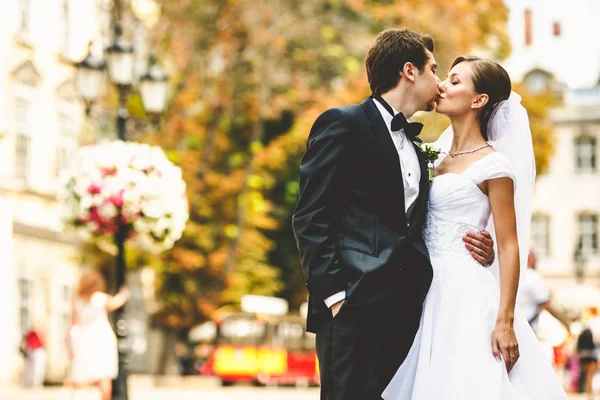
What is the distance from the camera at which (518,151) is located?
19.6 ft

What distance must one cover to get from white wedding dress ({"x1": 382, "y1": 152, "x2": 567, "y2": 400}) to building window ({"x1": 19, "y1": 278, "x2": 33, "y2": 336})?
26689 millimetres

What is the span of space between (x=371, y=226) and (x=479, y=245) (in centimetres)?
65

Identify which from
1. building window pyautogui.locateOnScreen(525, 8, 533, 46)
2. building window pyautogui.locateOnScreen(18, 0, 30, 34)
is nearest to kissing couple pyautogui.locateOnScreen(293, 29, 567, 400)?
building window pyautogui.locateOnScreen(18, 0, 30, 34)

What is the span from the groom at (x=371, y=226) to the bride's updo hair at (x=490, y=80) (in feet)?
0.74

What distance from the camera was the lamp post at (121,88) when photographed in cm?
1454

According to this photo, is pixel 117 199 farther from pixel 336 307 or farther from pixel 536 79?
pixel 536 79

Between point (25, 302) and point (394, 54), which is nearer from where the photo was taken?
point (394, 54)

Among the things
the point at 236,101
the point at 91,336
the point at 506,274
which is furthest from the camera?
the point at 236,101

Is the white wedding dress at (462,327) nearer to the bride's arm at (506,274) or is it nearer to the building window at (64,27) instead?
the bride's arm at (506,274)

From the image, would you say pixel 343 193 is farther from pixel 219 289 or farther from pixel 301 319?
pixel 301 319

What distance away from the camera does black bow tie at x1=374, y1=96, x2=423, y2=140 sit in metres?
5.68

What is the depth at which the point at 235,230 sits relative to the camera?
101 ft

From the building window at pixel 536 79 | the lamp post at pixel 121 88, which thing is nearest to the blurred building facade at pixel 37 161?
the lamp post at pixel 121 88

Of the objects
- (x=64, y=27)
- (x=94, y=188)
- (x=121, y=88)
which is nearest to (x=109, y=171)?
(x=94, y=188)
